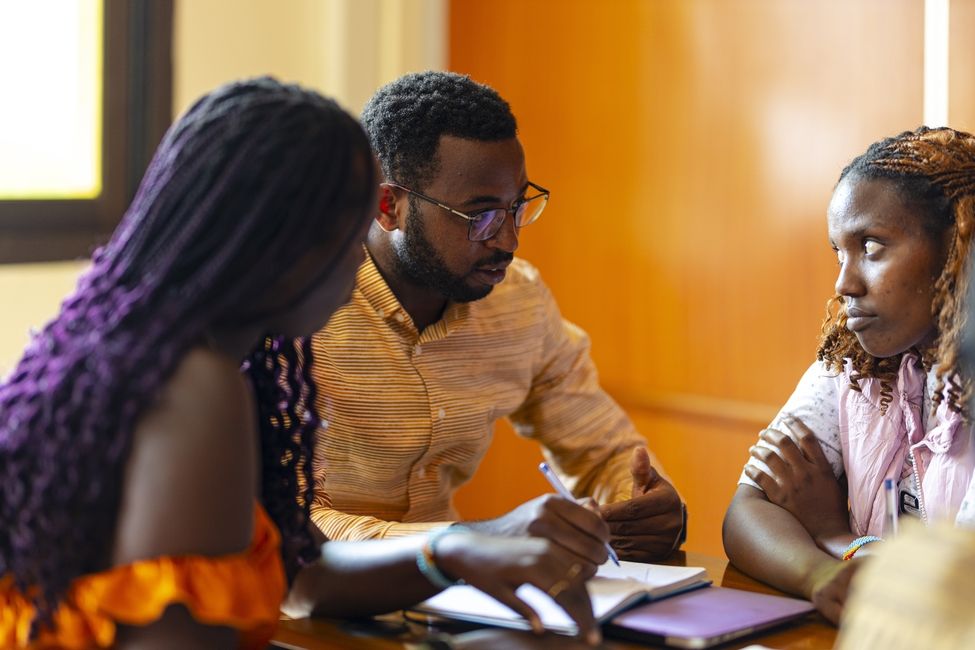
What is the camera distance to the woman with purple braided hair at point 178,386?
1.11 meters

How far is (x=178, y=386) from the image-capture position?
3.68ft

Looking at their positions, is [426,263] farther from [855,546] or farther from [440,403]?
[855,546]

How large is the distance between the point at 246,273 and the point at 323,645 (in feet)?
1.69

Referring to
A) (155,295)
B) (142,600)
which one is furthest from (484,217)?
(142,600)

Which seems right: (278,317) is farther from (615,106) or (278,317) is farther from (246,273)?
(615,106)

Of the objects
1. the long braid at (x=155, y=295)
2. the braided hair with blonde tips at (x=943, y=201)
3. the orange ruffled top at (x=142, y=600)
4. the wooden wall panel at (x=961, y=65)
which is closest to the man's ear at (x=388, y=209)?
the braided hair with blonde tips at (x=943, y=201)

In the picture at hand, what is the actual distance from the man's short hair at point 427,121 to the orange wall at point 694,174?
3.64 feet

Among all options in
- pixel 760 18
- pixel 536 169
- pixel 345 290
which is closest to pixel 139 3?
pixel 536 169

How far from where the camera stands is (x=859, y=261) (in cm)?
176

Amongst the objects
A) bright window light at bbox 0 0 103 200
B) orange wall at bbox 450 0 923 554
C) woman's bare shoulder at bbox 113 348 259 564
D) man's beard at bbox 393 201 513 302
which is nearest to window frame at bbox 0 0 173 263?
bright window light at bbox 0 0 103 200

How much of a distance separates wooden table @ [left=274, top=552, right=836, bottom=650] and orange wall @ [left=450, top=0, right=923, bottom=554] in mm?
1562

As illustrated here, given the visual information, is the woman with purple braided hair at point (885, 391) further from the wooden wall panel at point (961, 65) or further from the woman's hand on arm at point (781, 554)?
the wooden wall panel at point (961, 65)

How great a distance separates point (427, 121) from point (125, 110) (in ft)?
4.39

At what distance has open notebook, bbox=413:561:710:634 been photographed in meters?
1.44
